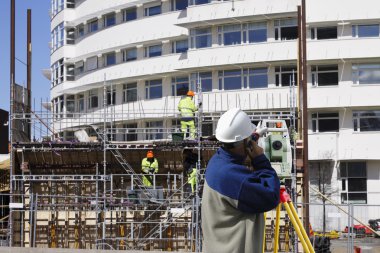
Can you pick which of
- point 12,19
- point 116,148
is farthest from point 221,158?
point 12,19

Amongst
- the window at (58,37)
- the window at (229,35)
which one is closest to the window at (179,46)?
the window at (229,35)

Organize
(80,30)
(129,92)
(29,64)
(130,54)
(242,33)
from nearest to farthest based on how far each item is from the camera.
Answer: (29,64) < (242,33) < (129,92) < (130,54) < (80,30)

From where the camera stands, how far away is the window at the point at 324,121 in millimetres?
45438

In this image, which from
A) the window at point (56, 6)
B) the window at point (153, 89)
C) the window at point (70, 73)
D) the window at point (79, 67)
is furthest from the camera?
the window at point (56, 6)

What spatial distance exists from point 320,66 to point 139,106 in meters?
13.0

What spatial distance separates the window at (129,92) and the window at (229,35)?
8045 millimetres

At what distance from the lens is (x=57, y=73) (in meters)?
A: 61.1

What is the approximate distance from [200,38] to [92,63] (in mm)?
11064

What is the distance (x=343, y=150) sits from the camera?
44219mm

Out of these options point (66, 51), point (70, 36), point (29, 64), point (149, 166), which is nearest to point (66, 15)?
point (70, 36)

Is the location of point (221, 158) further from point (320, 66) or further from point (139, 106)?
point (139, 106)

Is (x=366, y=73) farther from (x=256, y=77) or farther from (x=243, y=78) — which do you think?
(x=243, y=78)

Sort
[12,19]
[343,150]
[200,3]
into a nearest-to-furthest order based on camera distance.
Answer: [12,19] → [343,150] → [200,3]

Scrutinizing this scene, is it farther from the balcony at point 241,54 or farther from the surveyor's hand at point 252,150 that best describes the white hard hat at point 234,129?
the balcony at point 241,54
